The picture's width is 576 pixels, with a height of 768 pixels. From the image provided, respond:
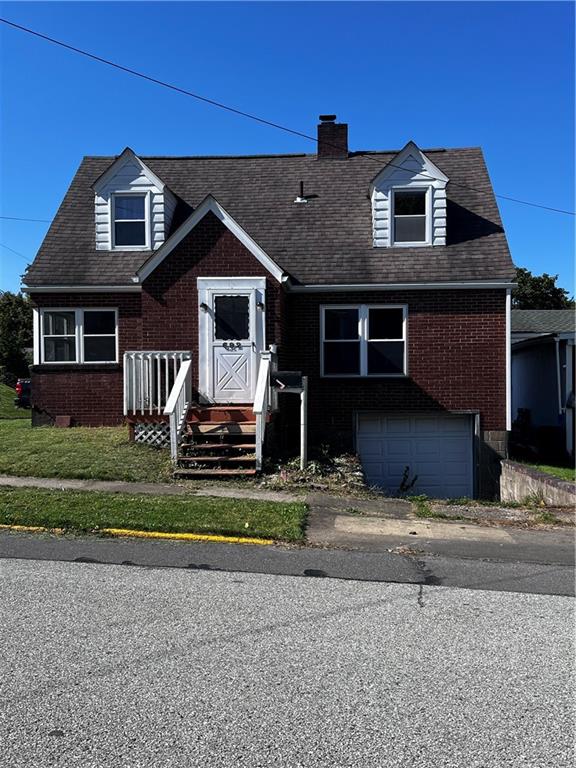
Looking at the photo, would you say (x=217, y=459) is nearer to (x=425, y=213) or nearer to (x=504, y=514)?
(x=504, y=514)

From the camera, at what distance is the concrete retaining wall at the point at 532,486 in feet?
33.0

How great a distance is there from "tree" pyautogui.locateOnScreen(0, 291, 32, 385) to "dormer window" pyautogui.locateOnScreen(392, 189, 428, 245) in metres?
28.2

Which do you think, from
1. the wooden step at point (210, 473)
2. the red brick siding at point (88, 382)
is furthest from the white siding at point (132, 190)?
the wooden step at point (210, 473)

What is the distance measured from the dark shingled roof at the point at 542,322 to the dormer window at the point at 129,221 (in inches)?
678

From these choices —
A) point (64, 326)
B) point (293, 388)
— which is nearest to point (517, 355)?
point (293, 388)

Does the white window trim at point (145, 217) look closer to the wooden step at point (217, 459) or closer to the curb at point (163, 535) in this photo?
Result: the wooden step at point (217, 459)

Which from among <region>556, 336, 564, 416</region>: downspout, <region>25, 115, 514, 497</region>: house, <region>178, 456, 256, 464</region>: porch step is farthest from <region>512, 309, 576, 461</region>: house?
<region>178, 456, 256, 464</region>: porch step

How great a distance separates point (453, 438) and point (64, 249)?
1048 centimetres

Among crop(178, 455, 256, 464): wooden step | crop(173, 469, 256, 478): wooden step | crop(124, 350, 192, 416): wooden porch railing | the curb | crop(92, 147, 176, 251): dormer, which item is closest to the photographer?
the curb

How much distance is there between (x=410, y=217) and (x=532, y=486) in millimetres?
7178

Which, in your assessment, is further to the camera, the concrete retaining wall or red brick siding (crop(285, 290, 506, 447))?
red brick siding (crop(285, 290, 506, 447))

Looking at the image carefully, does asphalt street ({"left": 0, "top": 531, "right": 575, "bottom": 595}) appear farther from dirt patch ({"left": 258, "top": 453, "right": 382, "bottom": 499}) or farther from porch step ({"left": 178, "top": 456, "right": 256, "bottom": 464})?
porch step ({"left": 178, "top": 456, "right": 256, "bottom": 464})

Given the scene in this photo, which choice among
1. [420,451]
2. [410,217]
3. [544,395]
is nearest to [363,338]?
[420,451]

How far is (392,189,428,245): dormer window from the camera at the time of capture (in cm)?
1595
